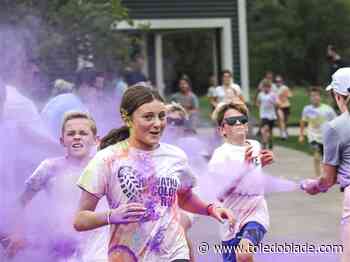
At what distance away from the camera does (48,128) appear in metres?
6.96

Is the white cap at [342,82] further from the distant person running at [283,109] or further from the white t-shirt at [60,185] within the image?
the distant person running at [283,109]

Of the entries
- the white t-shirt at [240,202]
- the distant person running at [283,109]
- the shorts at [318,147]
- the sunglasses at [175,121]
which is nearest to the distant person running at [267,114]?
the distant person running at [283,109]

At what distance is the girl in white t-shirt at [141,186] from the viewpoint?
14.5ft

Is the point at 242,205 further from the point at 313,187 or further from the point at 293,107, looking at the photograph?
the point at 293,107

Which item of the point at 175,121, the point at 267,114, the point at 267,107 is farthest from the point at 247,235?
the point at 267,107

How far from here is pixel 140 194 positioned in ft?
14.5

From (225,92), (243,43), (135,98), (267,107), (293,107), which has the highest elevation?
(243,43)

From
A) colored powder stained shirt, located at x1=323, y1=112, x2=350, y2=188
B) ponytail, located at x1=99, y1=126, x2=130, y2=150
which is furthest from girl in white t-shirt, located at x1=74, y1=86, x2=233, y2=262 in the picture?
colored powder stained shirt, located at x1=323, y1=112, x2=350, y2=188

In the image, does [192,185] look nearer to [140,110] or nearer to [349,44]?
[140,110]

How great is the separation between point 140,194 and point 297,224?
599 cm

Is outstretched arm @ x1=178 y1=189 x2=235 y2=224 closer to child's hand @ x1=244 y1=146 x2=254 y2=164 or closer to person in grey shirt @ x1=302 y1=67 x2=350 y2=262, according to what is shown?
person in grey shirt @ x1=302 y1=67 x2=350 y2=262

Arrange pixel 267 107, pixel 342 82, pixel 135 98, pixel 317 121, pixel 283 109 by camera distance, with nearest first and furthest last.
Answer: pixel 135 98 → pixel 342 82 → pixel 317 121 → pixel 267 107 → pixel 283 109

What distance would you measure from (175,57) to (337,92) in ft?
139

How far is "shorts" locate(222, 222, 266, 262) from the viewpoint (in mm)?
6758
